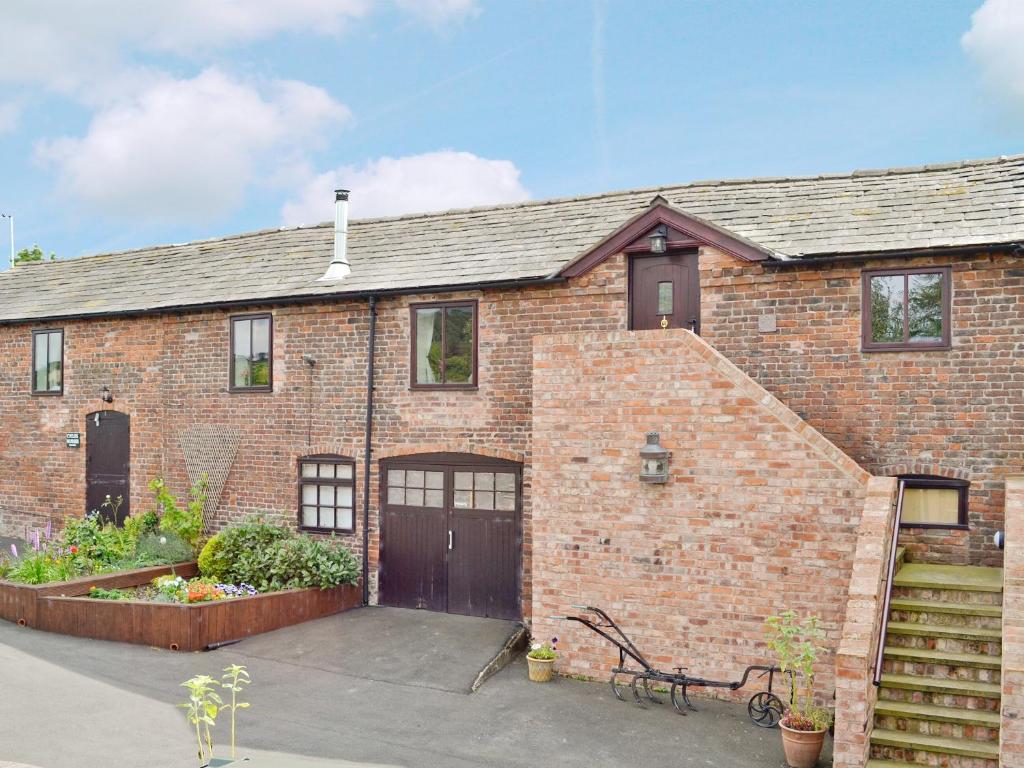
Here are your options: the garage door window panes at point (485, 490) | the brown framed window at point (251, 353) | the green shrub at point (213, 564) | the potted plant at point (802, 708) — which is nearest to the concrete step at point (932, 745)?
the potted plant at point (802, 708)

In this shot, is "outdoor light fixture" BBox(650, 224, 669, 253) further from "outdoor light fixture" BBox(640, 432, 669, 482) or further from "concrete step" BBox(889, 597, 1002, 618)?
"concrete step" BBox(889, 597, 1002, 618)

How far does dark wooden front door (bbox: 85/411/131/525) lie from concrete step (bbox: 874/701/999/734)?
13.9 metres

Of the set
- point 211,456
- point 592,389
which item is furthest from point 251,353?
point 592,389

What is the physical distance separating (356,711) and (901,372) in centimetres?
767

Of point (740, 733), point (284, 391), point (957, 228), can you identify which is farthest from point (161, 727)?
point (957, 228)

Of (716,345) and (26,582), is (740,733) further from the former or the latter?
(26,582)

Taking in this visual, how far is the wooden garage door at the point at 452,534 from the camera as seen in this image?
40.8 feet

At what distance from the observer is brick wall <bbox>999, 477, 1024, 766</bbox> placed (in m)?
6.55

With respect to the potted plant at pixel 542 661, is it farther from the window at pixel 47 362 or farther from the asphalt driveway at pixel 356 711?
the window at pixel 47 362

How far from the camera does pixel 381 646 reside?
11.2 m

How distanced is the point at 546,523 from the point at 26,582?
8342mm

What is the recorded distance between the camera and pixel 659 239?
11430mm

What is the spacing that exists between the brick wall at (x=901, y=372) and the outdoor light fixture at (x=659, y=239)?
1.85 feet

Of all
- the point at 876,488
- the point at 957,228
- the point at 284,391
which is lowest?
the point at 876,488
